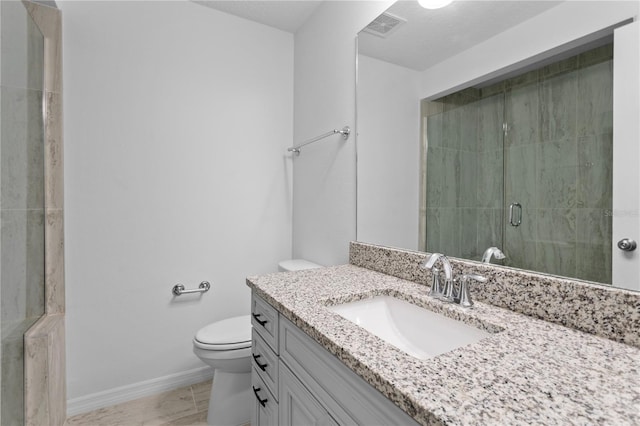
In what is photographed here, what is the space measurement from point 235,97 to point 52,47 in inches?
37.2

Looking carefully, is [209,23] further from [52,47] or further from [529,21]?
[529,21]

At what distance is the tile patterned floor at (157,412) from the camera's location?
1.62m

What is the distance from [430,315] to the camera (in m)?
0.96

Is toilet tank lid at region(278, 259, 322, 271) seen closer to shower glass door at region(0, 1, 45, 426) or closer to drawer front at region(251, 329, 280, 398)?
drawer front at region(251, 329, 280, 398)

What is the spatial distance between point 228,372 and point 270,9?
220cm

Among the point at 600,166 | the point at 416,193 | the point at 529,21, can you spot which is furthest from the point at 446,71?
the point at 600,166

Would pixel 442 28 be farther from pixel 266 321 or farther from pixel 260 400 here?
pixel 260 400

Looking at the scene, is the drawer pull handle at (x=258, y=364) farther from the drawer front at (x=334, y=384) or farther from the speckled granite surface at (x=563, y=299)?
the speckled granite surface at (x=563, y=299)

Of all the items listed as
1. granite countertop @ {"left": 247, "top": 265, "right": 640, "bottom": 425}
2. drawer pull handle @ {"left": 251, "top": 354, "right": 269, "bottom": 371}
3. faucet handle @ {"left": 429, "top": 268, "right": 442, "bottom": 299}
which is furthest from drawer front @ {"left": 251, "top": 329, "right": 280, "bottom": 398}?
faucet handle @ {"left": 429, "top": 268, "right": 442, "bottom": 299}

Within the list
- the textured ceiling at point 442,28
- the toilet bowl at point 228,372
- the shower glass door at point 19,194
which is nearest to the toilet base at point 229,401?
the toilet bowl at point 228,372

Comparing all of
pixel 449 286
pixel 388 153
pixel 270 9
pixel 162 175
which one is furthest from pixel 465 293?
pixel 270 9

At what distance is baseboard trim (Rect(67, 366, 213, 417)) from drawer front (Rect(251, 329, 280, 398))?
965 mm

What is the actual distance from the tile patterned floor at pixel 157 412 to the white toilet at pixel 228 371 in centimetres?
14

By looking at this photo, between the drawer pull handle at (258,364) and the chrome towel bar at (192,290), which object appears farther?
the chrome towel bar at (192,290)
